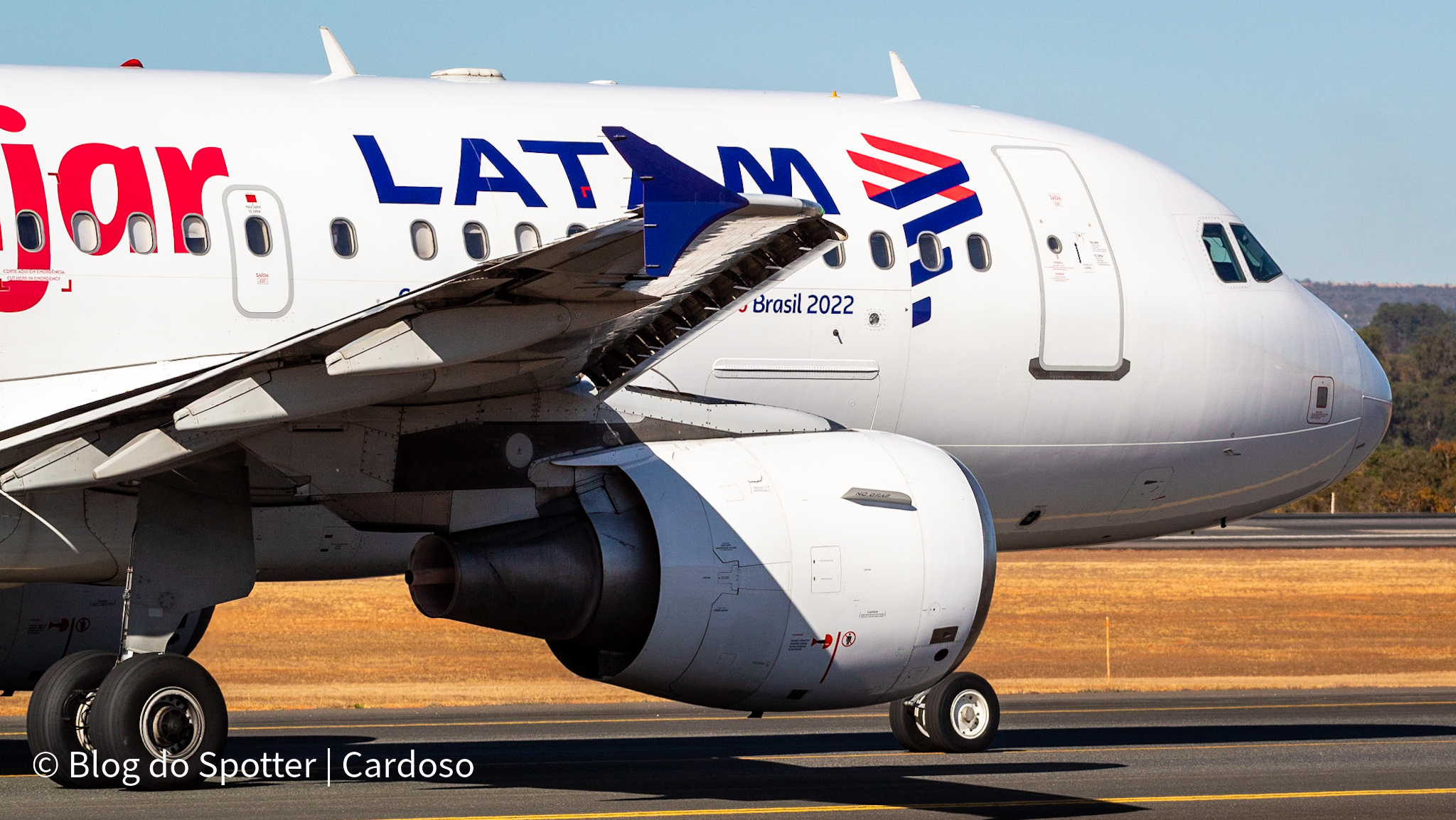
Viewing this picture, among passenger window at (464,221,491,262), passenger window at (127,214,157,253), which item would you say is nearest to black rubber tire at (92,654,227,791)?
passenger window at (127,214,157,253)

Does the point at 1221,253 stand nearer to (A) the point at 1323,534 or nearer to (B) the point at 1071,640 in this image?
(B) the point at 1071,640

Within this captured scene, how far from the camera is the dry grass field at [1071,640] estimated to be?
997 inches

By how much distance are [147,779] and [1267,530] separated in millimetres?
50517

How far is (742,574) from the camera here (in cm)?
1127

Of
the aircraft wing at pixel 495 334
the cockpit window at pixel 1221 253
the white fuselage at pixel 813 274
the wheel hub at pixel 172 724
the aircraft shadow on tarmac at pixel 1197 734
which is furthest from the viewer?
the aircraft shadow on tarmac at pixel 1197 734

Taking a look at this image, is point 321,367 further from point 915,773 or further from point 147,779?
point 915,773

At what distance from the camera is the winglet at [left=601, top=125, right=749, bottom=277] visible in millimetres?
9031

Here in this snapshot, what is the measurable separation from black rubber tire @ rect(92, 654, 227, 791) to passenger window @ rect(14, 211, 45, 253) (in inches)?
106

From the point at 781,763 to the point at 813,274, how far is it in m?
3.99

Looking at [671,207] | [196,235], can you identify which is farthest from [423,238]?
[671,207]

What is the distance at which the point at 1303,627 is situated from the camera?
33.5 m

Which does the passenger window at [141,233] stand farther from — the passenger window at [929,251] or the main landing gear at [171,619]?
the passenger window at [929,251]

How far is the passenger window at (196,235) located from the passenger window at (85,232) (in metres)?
0.54

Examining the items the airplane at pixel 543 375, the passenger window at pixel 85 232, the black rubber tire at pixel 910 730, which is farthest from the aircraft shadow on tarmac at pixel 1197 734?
the passenger window at pixel 85 232
